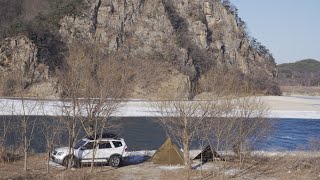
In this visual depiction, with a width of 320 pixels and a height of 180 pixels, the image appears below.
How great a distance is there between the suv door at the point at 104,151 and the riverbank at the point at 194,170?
45 cm

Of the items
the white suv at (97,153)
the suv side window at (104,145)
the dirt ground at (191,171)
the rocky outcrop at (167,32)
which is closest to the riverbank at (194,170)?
the dirt ground at (191,171)

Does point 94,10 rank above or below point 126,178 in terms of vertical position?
above

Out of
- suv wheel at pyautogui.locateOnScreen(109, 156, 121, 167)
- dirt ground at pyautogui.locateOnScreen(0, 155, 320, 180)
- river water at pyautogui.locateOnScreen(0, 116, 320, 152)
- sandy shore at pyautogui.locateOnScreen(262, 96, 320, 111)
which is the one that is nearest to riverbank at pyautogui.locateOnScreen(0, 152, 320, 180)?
dirt ground at pyautogui.locateOnScreen(0, 155, 320, 180)

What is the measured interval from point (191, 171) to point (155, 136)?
1892 cm

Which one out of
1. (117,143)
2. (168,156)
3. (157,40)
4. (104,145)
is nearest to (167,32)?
(157,40)

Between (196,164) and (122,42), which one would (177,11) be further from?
(196,164)

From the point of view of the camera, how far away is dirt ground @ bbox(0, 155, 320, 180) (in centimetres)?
2088

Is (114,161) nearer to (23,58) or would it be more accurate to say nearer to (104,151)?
(104,151)

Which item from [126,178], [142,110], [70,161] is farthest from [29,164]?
[142,110]

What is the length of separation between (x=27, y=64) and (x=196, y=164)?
6627cm

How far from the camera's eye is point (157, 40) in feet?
335

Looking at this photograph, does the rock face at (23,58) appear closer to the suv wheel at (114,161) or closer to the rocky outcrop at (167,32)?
the rocky outcrop at (167,32)

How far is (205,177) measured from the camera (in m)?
21.4

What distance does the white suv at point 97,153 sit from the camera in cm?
2269
